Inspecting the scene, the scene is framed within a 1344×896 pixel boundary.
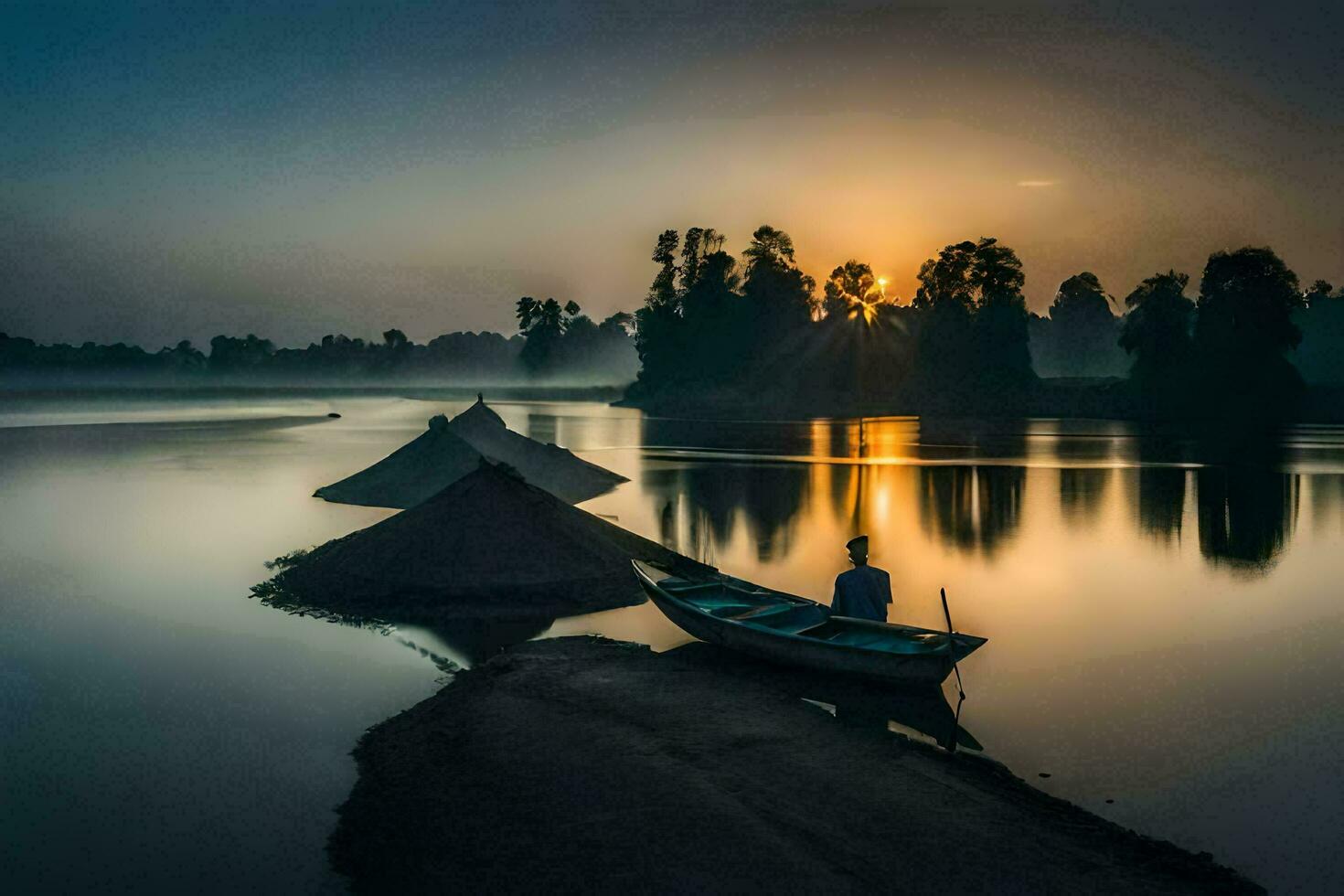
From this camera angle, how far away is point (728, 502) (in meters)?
36.9

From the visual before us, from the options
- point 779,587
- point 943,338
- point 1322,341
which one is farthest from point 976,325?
point 779,587

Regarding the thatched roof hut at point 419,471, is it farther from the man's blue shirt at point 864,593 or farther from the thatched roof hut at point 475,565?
the man's blue shirt at point 864,593

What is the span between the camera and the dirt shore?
8.19 m

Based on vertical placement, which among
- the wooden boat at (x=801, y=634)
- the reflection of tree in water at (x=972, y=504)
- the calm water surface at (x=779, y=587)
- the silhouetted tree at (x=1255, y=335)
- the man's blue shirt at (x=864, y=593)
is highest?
the silhouetted tree at (x=1255, y=335)

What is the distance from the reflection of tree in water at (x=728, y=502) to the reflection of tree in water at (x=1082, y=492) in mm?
9827

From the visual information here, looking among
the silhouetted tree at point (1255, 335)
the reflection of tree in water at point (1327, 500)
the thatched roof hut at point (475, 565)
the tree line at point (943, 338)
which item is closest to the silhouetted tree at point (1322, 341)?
the tree line at point (943, 338)

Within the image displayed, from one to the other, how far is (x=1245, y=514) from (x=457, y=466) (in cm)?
2770

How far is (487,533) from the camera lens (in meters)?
20.2

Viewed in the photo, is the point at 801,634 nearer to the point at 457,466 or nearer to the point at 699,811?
the point at 699,811

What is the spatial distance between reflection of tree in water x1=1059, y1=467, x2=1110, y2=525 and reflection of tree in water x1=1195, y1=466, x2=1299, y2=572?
3584 millimetres

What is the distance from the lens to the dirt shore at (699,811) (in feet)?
26.9

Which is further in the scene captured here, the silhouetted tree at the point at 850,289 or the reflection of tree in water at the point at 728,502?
the silhouetted tree at the point at 850,289

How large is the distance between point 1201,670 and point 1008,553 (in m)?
11.2

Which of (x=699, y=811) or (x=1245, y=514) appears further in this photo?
(x=1245, y=514)
